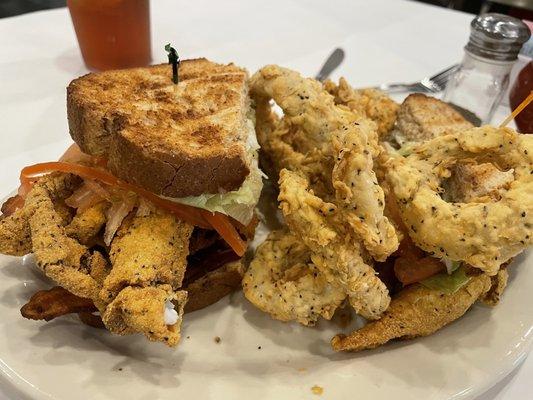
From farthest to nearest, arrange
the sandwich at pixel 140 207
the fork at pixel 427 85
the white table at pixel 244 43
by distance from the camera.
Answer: the fork at pixel 427 85 < the white table at pixel 244 43 < the sandwich at pixel 140 207

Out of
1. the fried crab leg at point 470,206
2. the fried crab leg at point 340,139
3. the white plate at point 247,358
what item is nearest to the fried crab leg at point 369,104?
the fried crab leg at point 340,139

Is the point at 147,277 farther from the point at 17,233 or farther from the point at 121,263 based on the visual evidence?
the point at 17,233

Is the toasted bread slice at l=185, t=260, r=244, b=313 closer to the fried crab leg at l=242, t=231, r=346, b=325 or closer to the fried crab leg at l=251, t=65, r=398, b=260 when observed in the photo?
the fried crab leg at l=242, t=231, r=346, b=325

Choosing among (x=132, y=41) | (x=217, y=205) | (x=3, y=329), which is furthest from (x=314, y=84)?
(x=132, y=41)

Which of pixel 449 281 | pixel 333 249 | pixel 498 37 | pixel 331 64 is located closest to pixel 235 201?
pixel 333 249

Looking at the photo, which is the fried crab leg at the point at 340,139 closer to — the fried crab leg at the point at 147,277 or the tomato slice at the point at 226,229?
the tomato slice at the point at 226,229

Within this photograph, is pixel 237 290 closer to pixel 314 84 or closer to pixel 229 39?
pixel 314 84
